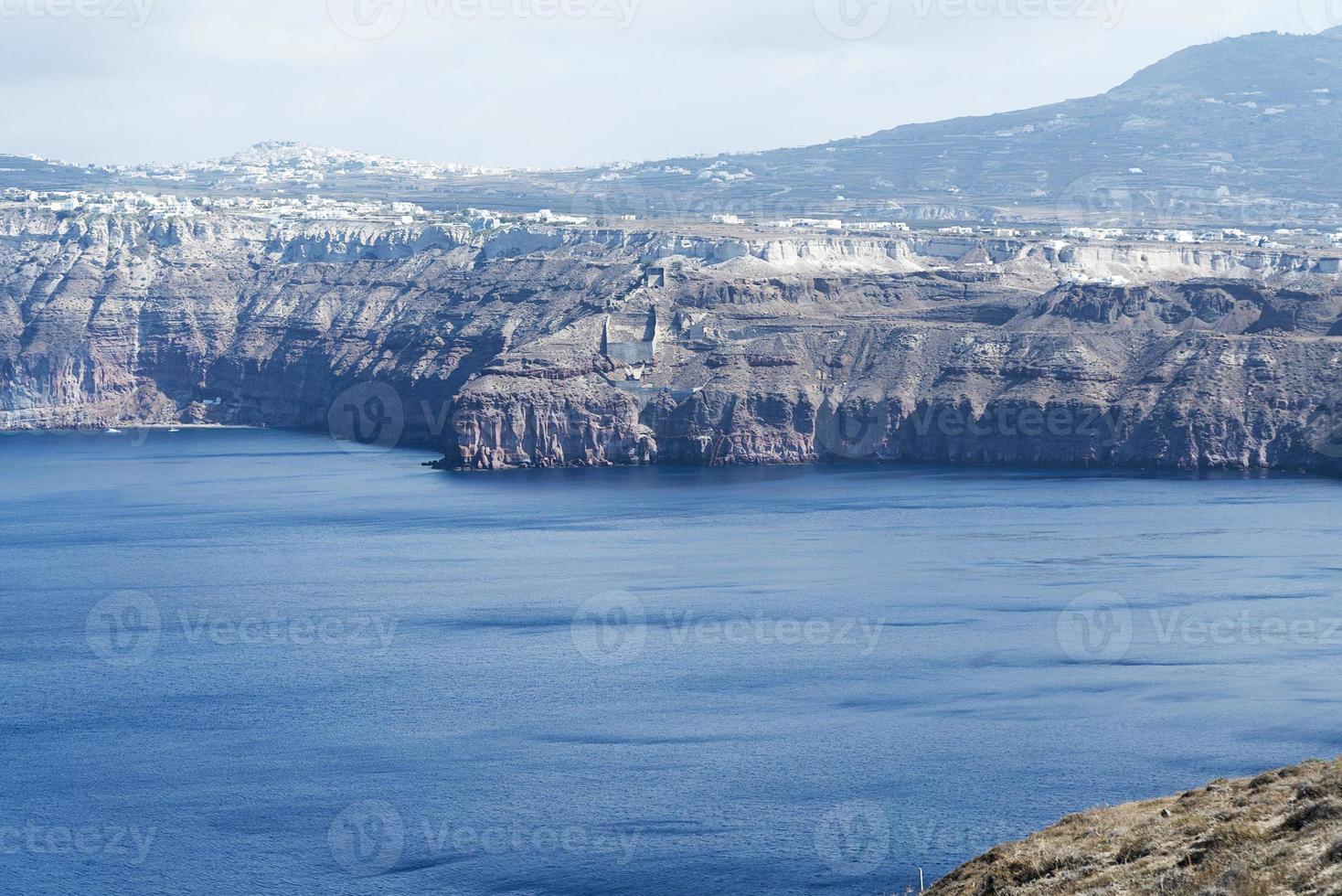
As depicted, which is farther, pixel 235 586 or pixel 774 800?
pixel 235 586

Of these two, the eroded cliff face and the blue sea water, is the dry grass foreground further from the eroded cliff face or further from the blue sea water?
the eroded cliff face

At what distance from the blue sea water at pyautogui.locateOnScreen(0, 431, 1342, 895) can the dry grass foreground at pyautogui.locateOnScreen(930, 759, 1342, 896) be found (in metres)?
14.9

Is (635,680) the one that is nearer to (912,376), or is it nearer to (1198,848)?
(1198,848)

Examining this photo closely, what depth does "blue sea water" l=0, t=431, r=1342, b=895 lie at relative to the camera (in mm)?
52438

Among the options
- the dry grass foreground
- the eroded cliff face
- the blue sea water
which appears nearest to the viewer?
the dry grass foreground

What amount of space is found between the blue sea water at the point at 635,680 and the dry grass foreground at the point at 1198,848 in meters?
14.9

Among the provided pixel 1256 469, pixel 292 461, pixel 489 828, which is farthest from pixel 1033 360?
pixel 489 828

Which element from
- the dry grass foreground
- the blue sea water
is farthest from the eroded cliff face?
the dry grass foreground

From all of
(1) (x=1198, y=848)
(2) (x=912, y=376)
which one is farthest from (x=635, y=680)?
(2) (x=912, y=376)

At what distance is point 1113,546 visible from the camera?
3994 inches

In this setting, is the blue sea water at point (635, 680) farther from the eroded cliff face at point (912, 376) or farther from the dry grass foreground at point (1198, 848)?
the eroded cliff face at point (912, 376)

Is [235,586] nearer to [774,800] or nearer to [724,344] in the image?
[774,800]

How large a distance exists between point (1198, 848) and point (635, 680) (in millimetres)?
44471

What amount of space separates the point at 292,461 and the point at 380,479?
19.8 m
